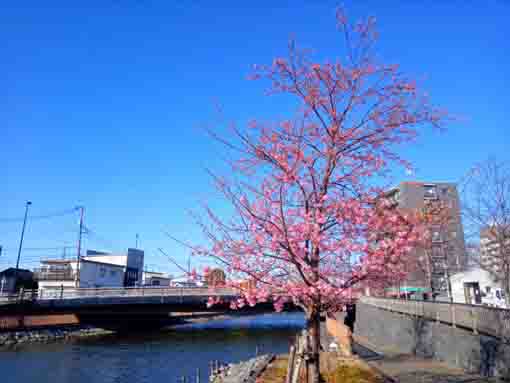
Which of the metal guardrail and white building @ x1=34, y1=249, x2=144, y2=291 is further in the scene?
white building @ x1=34, y1=249, x2=144, y2=291

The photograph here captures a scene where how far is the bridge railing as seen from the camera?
39.0 feet

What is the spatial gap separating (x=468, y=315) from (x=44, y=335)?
3979 cm

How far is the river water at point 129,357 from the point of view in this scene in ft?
75.5

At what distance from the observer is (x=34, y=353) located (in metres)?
30.1

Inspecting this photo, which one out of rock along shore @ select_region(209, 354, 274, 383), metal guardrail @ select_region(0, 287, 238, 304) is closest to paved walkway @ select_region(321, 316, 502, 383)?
rock along shore @ select_region(209, 354, 274, 383)

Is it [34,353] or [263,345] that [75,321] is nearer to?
[34,353]

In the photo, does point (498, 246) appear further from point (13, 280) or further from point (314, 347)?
point (13, 280)

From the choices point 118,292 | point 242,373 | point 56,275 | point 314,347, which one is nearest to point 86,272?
point 56,275

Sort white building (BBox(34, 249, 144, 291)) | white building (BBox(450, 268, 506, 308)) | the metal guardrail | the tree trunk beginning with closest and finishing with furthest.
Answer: the tree trunk, the metal guardrail, white building (BBox(450, 268, 506, 308)), white building (BBox(34, 249, 144, 291))

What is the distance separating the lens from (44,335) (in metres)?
37.8

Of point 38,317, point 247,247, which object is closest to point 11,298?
point 38,317

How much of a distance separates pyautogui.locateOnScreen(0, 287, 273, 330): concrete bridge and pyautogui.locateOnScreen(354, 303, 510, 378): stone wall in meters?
17.7

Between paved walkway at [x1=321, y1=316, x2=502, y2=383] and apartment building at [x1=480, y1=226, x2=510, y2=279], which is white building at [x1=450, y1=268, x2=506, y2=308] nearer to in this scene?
apartment building at [x1=480, y1=226, x2=510, y2=279]

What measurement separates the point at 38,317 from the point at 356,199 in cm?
4469
